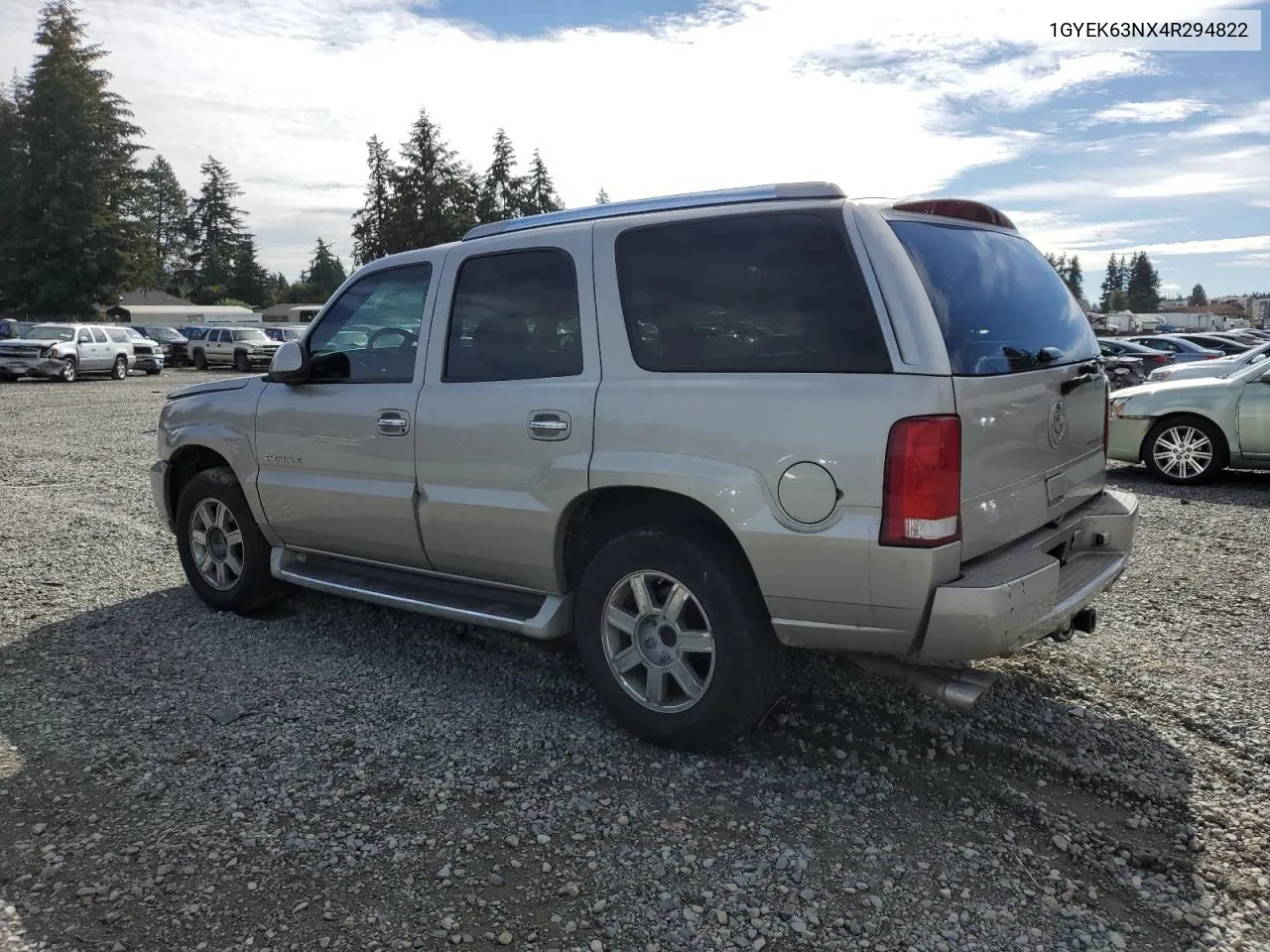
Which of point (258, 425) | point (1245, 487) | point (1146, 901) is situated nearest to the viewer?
point (1146, 901)

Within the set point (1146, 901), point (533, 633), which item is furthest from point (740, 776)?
point (1146, 901)

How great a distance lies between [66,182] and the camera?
49.5 m

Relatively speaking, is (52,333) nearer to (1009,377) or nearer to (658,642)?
(658,642)

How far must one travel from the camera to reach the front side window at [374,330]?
4441mm

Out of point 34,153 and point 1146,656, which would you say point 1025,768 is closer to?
point 1146,656

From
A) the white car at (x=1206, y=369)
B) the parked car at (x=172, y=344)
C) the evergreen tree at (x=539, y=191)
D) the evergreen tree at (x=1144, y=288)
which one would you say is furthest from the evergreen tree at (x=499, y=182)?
the evergreen tree at (x=1144, y=288)

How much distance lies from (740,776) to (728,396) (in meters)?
1.40

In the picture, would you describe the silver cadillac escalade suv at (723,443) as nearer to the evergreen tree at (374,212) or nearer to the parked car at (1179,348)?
the parked car at (1179,348)

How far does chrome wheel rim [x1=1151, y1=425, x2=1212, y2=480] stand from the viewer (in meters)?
9.33

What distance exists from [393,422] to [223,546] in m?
1.80

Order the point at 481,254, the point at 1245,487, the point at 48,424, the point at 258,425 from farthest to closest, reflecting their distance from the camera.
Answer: the point at 48,424 → the point at 1245,487 → the point at 258,425 → the point at 481,254

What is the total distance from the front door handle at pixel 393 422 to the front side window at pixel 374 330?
0.53 ft

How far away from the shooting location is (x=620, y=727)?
388 cm

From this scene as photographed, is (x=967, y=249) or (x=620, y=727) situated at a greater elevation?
(x=967, y=249)
